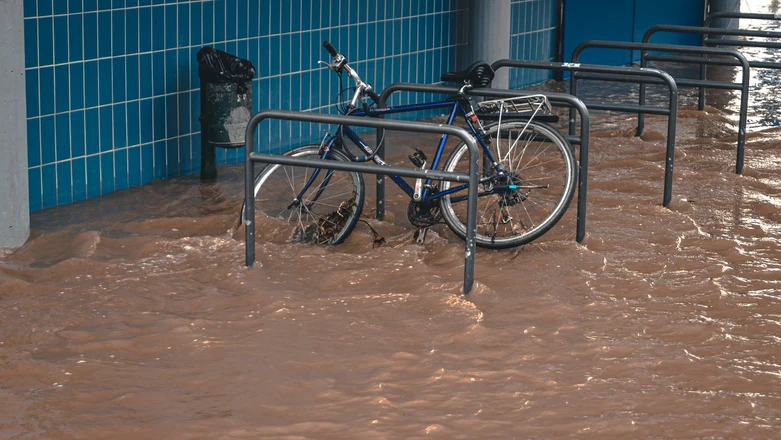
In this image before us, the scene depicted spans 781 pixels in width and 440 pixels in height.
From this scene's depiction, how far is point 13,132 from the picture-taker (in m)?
5.87

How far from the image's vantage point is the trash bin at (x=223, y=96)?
7.38 metres

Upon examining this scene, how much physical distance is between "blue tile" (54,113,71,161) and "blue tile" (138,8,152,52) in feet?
2.62

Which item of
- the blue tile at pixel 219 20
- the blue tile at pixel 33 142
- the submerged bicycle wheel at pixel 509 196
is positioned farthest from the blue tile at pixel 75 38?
the submerged bicycle wheel at pixel 509 196

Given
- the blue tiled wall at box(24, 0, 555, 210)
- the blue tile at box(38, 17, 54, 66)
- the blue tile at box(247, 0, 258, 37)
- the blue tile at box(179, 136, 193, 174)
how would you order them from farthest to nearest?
the blue tile at box(247, 0, 258, 37)
the blue tile at box(179, 136, 193, 174)
the blue tiled wall at box(24, 0, 555, 210)
the blue tile at box(38, 17, 54, 66)

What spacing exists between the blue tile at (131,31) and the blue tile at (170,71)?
30 centimetres

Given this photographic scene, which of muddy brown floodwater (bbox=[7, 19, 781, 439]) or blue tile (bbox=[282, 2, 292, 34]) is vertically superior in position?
blue tile (bbox=[282, 2, 292, 34])

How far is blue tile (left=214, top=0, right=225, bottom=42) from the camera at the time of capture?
25.8ft

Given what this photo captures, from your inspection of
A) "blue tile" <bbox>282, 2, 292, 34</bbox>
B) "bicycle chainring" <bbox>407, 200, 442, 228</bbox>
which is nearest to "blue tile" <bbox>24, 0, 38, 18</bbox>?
"blue tile" <bbox>282, 2, 292, 34</bbox>

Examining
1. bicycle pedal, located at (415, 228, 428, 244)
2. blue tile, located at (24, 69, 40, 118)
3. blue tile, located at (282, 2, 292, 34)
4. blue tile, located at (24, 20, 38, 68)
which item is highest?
blue tile, located at (282, 2, 292, 34)

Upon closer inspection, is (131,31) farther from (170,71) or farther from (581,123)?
(581,123)

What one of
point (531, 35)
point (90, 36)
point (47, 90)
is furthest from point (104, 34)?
point (531, 35)

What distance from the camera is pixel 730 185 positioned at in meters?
7.70

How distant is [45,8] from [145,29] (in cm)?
87

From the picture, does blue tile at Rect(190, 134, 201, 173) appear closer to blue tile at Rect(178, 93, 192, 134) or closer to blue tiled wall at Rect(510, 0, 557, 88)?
blue tile at Rect(178, 93, 192, 134)
